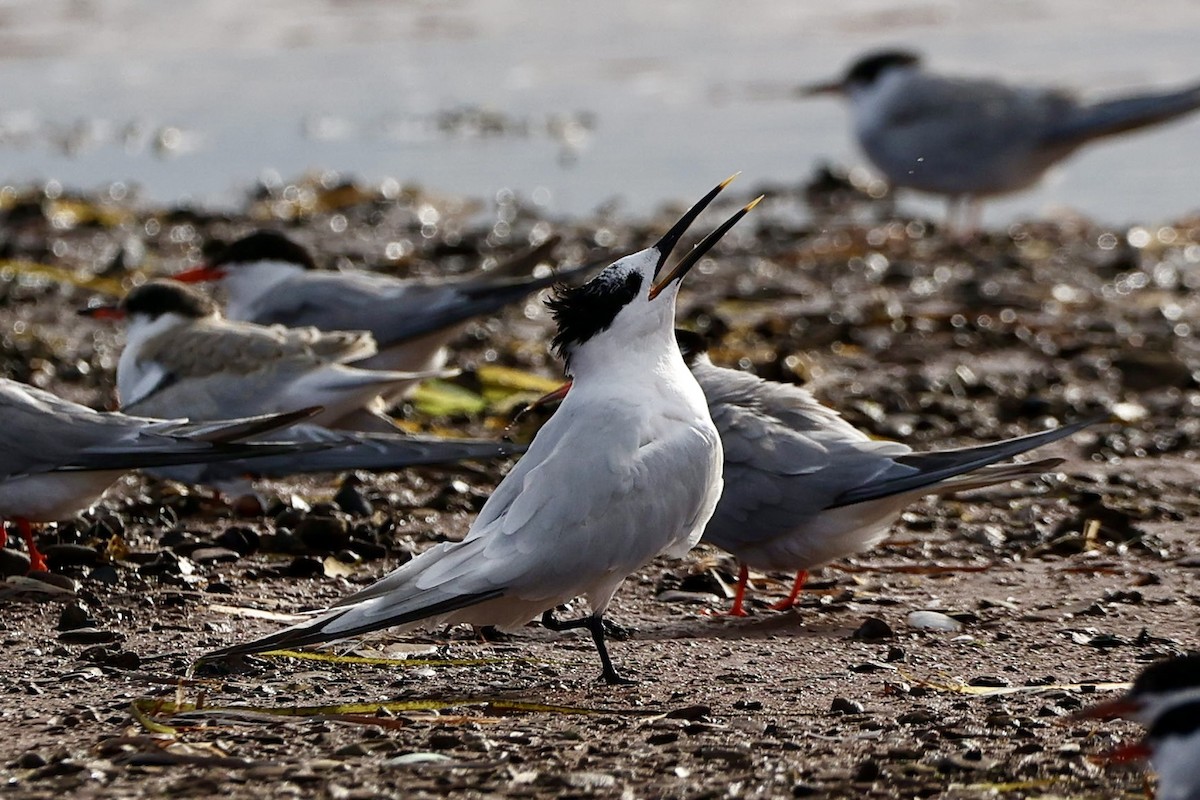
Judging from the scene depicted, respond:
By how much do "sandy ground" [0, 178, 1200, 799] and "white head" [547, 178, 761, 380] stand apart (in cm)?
70

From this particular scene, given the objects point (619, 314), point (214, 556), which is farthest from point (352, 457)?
point (619, 314)

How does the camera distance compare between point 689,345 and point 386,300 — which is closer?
point 689,345

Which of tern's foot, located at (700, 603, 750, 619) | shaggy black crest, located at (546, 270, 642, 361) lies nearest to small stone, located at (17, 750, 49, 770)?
shaggy black crest, located at (546, 270, 642, 361)

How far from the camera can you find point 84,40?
15.6 meters

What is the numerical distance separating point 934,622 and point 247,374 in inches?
104

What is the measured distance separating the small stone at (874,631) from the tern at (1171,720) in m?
1.33

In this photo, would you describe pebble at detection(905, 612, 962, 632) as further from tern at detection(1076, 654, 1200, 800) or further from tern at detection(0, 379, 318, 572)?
tern at detection(0, 379, 318, 572)

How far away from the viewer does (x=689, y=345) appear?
546 cm

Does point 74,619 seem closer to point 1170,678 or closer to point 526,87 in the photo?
point 1170,678

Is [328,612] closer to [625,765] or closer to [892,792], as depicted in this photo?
[625,765]

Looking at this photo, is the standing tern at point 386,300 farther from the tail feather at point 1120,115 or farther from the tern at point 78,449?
the tail feather at point 1120,115

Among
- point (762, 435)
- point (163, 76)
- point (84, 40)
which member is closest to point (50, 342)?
point (762, 435)

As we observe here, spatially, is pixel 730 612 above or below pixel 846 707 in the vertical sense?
below

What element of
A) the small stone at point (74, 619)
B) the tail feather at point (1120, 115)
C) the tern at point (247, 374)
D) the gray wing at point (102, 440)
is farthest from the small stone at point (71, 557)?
the tail feather at point (1120, 115)
